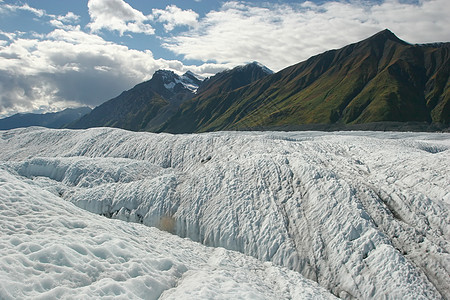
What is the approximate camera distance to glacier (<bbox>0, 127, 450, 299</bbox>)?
46.8ft

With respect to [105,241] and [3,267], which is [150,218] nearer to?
[105,241]

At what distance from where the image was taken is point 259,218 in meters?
24.7

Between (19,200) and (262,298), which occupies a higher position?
(19,200)

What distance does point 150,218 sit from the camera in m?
28.5

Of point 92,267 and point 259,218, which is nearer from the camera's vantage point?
point 92,267

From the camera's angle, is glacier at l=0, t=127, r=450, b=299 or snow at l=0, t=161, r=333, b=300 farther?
glacier at l=0, t=127, r=450, b=299

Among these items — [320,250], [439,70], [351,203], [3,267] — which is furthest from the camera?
[439,70]

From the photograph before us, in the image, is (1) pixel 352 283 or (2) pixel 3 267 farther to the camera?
(1) pixel 352 283

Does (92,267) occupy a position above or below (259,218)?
above

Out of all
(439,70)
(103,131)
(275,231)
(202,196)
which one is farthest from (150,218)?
(439,70)

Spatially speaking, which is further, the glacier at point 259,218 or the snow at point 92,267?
the glacier at point 259,218

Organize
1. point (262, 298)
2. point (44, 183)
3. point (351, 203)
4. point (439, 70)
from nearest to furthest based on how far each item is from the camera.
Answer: point (262, 298) < point (351, 203) < point (44, 183) < point (439, 70)

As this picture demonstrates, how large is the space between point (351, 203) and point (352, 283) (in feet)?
20.5

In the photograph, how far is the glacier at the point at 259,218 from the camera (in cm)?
1427
